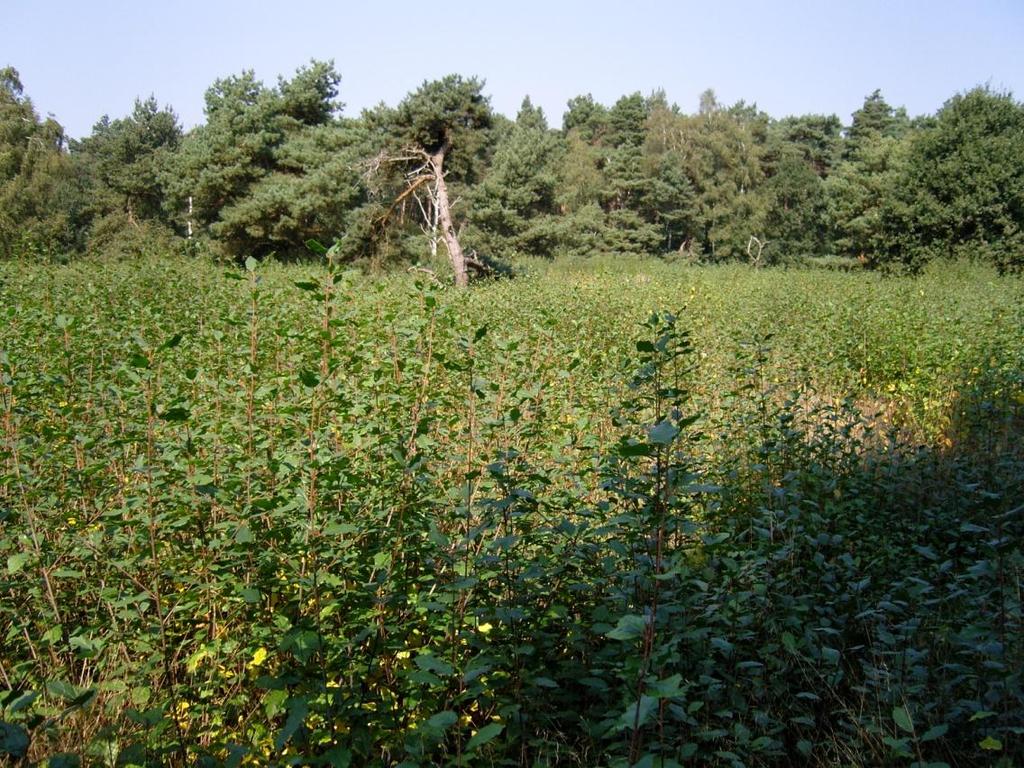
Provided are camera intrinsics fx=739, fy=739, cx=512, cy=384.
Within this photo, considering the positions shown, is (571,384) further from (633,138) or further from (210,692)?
(633,138)

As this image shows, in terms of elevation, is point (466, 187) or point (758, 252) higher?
point (466, 187)

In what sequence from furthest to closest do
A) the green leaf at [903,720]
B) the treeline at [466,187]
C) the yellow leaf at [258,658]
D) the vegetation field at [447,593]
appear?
the treeline at [466,187] → the yellow leaf at [258,658] → the vegetation field at [447,593] → the green leaf at [903,720]

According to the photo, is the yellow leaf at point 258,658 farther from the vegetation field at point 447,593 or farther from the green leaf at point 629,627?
the green leaf at point 629,627

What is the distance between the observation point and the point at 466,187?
96.1ft

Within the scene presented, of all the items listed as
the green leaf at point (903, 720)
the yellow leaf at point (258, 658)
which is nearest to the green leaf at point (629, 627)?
the green leaf at point (903, 720)

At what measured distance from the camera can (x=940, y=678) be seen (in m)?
2.43

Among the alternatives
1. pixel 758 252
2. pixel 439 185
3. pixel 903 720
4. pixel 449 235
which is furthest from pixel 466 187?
pixel 903 720

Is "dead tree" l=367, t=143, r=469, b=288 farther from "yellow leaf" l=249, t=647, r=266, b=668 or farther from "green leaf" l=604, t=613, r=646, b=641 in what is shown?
"green leaf" l=604, t=613, r=646, b=641

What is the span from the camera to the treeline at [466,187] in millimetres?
18719

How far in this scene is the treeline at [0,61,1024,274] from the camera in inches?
737

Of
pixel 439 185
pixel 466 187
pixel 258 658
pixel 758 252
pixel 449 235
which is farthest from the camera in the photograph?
pixel 466 187

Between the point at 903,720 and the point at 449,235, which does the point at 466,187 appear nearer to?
the point at 449,235

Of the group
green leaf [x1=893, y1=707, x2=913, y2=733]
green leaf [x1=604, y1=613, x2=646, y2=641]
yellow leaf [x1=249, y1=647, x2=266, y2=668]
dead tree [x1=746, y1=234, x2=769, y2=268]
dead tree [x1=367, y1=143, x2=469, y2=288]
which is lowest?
yellow leaf [x1=249, y1=647, x2=266, y2=668]

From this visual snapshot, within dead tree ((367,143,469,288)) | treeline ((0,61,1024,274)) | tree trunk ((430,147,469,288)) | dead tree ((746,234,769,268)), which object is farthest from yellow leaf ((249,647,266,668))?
dead tree ((746,234,769,268))
